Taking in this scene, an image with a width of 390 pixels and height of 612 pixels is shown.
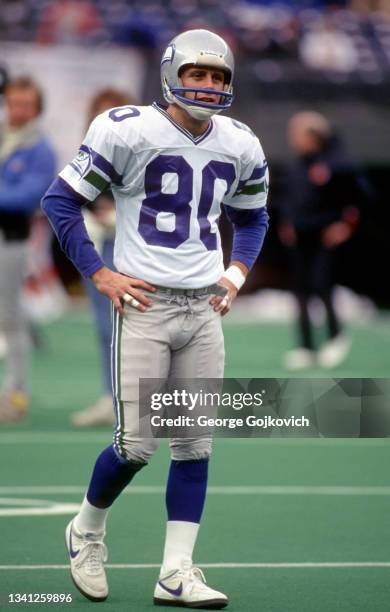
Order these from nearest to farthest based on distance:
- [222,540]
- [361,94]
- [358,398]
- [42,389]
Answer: [358,398] < [222,540] < [42,389] < [361,94]

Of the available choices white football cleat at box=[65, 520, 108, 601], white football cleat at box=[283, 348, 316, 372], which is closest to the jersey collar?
white football cleat at box=[65, 520, 108, 601]

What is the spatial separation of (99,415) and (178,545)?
14.6 ft

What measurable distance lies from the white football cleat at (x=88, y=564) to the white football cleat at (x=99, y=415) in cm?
414

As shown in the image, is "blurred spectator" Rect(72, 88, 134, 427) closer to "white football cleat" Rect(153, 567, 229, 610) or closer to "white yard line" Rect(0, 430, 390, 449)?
"white yard line" Rect(0, 430, 390, 449)

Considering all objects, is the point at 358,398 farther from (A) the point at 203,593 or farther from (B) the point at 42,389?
(B) the point at 42,389

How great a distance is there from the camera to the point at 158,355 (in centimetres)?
517

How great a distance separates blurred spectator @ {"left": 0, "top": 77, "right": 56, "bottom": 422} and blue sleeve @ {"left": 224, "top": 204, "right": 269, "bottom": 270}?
394cm

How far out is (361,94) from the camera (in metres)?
19.5

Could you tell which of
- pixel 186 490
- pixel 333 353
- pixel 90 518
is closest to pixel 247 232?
pixel 186 490

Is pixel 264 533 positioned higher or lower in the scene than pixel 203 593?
lower

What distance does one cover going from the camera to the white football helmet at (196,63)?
5.13 metres

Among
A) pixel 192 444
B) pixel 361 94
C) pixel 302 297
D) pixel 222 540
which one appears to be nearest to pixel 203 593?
pixel 192 444

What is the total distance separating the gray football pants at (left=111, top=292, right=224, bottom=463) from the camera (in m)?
5.16

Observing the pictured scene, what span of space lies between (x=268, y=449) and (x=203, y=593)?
4.21 m
